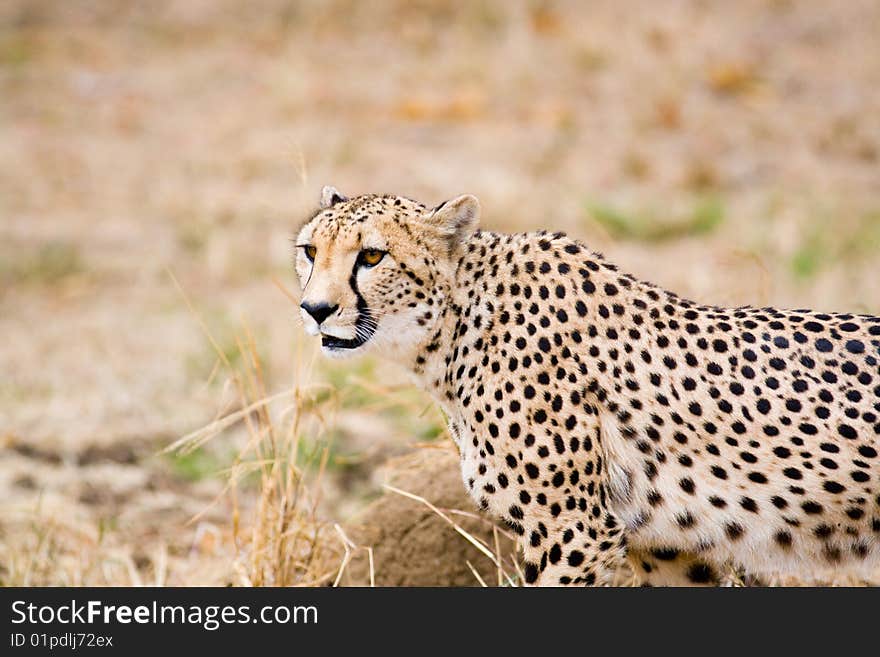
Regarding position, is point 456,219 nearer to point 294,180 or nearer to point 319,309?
point 319,309

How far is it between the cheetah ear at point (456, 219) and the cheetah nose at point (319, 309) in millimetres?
467

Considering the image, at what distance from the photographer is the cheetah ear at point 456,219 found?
13.2 feet

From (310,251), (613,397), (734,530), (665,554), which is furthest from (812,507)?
(310,251)

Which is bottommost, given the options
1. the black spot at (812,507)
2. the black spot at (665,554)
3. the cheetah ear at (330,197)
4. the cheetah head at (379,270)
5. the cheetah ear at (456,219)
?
the black spot at (812,507)

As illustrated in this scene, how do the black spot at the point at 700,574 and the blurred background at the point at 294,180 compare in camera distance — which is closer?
the black spot at the point at 700,574

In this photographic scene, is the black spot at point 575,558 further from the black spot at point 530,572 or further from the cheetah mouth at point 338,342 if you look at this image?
the cheetah mouth at point 338,342

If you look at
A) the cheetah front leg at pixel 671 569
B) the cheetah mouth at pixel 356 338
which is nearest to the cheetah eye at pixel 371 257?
the cheetah mouth at pixel 356 338

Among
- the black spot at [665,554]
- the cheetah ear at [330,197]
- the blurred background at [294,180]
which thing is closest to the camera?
the black spot at [665,554]

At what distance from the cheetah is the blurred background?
1.11m

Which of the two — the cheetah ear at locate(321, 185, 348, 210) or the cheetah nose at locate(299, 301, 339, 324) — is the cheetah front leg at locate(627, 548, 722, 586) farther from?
the cheetah ear at locate(321, 185, 348, 210)

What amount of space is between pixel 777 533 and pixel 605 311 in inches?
32.5

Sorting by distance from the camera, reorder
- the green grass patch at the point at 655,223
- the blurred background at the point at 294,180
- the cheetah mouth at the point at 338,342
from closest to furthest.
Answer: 1. the cheetah mouth at the point at 338,342
2. the blurred background at the point at 294,180
3. the green grass patch at the point at 655,223

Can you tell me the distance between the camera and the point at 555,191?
39.7 ft

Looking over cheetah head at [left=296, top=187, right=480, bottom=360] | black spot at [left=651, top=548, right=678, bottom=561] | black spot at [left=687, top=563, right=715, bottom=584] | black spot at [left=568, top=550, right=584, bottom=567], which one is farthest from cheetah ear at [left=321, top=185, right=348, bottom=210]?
black spot at [left=687, top=563, right=715, bottom=584]
